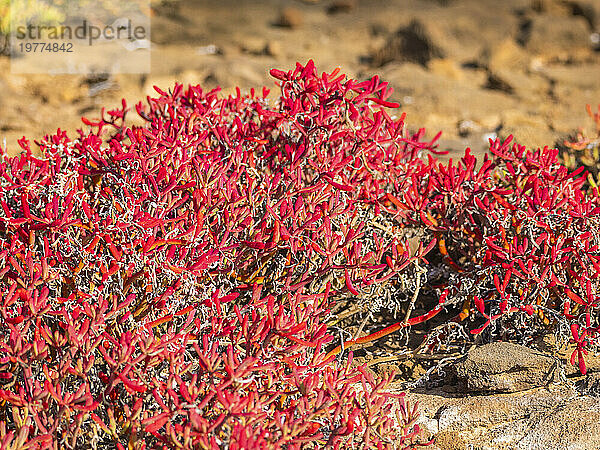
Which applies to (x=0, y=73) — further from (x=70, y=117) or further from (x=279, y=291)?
(x=279, y=291)

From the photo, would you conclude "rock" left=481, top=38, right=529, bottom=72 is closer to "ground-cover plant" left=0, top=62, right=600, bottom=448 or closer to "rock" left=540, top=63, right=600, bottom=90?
"rock" left=540, top=63, right=600, bottom=90

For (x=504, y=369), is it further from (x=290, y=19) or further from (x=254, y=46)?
(x=290, y=19)

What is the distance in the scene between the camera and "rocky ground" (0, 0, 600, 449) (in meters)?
2.41

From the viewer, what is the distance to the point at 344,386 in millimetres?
1998

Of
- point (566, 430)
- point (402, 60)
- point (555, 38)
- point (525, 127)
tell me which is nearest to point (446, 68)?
point (402, 60)

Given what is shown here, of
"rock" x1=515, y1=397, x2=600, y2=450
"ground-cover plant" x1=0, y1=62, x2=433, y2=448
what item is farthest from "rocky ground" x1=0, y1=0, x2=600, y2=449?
"ground-cover plant" x1=0, y1=62, x2=433, y2=448

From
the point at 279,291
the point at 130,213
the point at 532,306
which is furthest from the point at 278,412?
the point at 532,306

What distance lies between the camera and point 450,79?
6691 millimetres

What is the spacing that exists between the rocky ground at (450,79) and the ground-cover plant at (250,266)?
0.67 feet

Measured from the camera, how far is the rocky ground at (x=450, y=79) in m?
2.41

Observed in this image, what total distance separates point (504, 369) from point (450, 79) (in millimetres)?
4689

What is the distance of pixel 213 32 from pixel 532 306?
6.77m

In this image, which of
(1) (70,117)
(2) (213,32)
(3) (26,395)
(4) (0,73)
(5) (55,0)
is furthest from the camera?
(2) (213,32)

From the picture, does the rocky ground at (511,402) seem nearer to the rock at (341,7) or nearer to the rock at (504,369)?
the rock at (504,369)
